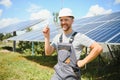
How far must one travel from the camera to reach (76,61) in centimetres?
361

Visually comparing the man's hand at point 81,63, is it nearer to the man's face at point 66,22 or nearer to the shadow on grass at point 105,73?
the man's face at point 66,22

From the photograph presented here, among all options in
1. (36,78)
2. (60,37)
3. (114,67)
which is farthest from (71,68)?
(114,67)

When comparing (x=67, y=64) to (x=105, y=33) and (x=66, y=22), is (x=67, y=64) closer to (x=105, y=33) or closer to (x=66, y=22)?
(x=66, y=22)

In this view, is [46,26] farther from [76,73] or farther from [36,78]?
[36,78]

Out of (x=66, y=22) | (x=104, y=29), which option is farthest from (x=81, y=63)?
(x=104, y=29)

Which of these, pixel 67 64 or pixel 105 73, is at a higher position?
pixel 67 64

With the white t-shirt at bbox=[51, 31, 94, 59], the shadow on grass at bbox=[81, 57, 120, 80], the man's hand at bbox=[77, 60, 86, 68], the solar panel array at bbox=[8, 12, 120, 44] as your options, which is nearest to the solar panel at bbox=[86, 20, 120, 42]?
the solar panel array at bbox=[8, 12, 120, 44]

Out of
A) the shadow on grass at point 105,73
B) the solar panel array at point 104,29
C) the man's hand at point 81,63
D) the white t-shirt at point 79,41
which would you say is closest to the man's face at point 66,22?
the white t-shirt at point 79,41

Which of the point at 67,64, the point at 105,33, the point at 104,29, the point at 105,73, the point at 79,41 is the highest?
the point at 104,29

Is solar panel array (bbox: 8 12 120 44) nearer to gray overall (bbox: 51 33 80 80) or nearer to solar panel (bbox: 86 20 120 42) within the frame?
solar panel (bbox: 86 20 120 42)

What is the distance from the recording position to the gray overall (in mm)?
3617

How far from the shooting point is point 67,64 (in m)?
3.64

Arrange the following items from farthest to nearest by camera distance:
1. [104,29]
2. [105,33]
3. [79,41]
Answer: [104,29] < [105,33] < [79,41]

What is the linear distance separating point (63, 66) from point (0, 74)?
6941mm
